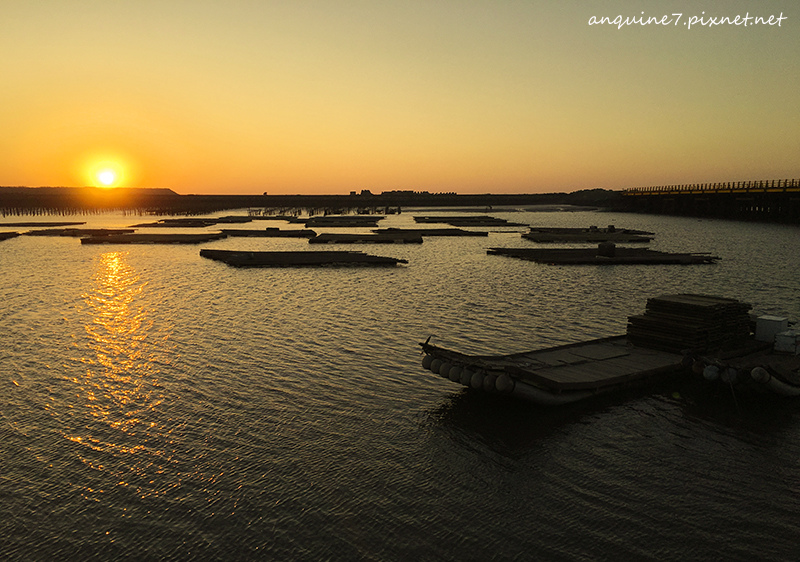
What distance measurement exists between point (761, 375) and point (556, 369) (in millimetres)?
6621

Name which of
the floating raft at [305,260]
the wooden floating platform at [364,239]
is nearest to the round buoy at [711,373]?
the floating raft at [305,260]

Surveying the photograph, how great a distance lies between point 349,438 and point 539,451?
5.44 m

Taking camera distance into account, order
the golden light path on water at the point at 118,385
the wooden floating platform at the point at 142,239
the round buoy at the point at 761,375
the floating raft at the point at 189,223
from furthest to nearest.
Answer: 1. the floating raft at the point at 189,223
2. the wooden floating platform at the point at 142,239
3. the round buoy at the point at 761,375
4. the golden light path on water at the point at 118,385

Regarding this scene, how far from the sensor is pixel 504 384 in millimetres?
19266

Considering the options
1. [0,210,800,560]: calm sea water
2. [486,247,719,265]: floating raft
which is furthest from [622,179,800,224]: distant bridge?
[0,210,800,560]: calm sea water

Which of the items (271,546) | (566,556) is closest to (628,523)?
(566,556)

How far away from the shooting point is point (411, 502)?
47.5 ft

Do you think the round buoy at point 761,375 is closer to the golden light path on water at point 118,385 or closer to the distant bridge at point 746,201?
the golden light path on water at point 118,385

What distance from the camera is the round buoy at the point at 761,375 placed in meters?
20.4

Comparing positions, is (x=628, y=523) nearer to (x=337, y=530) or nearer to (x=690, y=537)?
(x=690, y=537)

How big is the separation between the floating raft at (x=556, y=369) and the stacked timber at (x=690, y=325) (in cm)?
54

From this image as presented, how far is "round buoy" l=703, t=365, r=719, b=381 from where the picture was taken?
21.2m

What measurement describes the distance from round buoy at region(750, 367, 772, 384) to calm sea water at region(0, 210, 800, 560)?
1.15 m

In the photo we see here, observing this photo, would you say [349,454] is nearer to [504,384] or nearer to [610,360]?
[504,384]
